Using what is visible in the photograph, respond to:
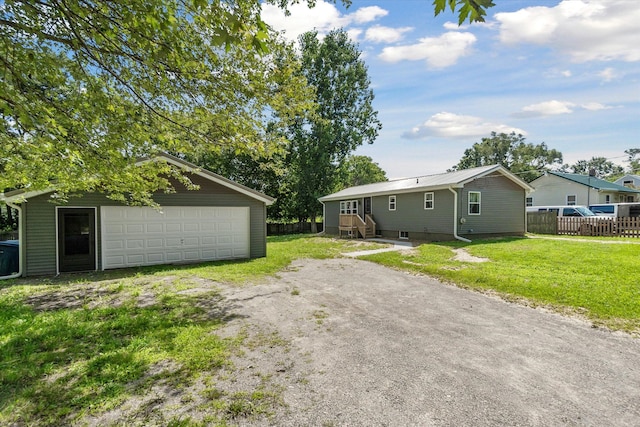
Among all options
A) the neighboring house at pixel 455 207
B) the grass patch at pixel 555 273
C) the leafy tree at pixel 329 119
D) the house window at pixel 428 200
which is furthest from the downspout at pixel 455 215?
the leafy tree at pixel 329 119

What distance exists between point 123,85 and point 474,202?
1515 cm

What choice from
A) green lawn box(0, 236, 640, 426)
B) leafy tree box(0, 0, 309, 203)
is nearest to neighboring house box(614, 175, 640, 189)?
green lawn box(0, 236, 640, 426)

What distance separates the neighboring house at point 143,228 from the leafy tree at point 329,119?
1404 centimetres

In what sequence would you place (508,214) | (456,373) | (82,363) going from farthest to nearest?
(508,214) → (82,363) → (456,373)

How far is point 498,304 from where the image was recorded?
5875mm

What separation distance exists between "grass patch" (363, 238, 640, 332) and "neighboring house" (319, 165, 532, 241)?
2.67 meters

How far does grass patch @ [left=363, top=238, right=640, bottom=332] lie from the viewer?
5473mm

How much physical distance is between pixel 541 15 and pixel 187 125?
610 centimetres

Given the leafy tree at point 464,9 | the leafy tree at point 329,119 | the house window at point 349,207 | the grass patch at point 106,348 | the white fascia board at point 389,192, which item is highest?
the leafy tree at point 329,119

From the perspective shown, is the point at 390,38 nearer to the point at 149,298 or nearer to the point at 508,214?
the point at 149,298

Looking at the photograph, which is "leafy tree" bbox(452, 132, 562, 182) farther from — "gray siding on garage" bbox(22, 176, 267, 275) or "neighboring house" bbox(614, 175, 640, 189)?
"gray siding on garage" bbox(22, 176, 267, 275)

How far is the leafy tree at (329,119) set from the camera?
26078 mm

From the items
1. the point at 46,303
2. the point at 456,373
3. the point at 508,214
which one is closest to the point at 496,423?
the point at 456,373

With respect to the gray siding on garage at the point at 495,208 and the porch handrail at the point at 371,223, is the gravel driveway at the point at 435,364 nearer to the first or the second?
the gray siding on garage at the point at 495,208
